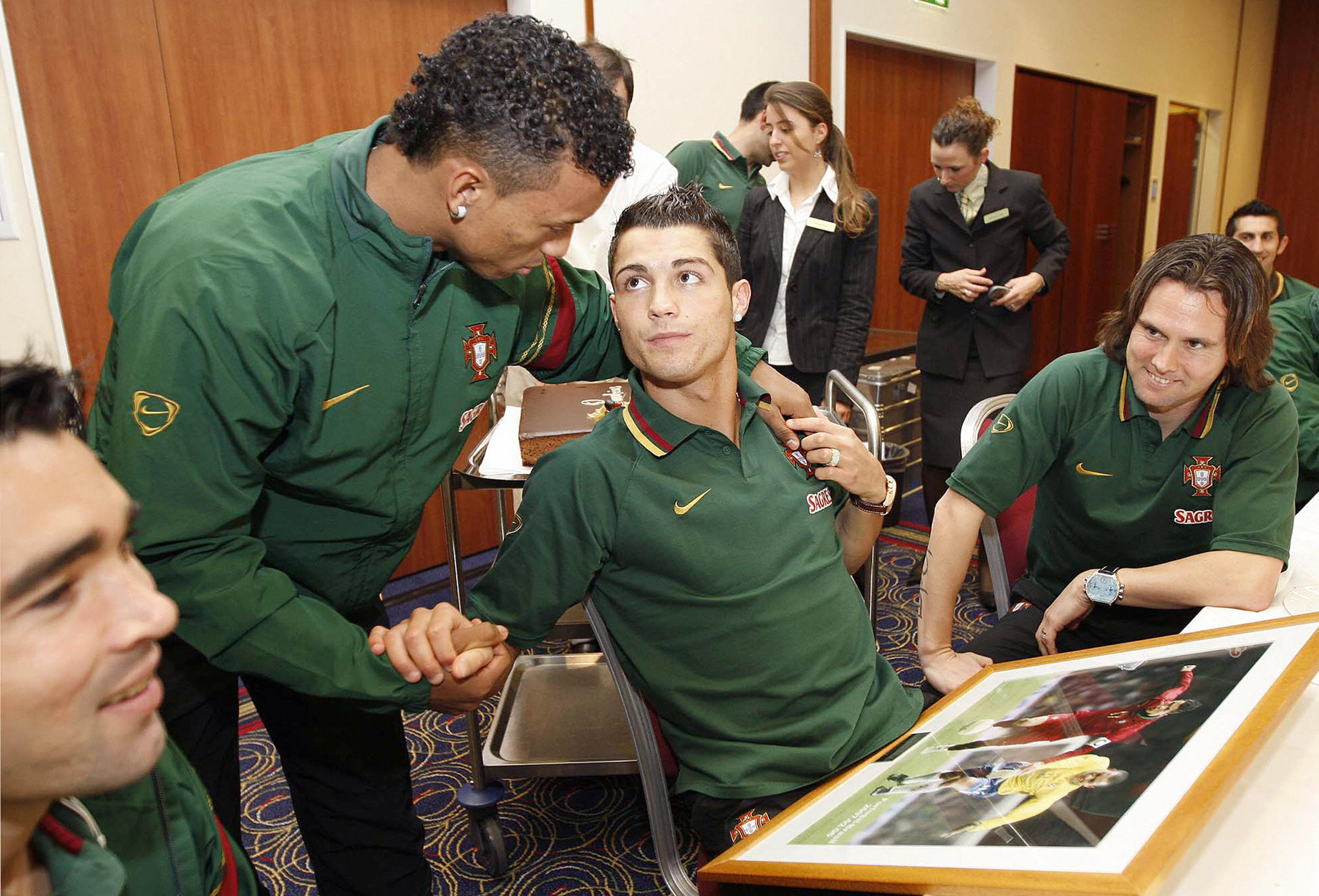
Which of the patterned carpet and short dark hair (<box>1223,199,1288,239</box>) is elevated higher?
short dark hair (<box>1223,199,1288,239</box>)

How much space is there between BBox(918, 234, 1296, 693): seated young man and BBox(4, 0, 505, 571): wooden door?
2429 mm

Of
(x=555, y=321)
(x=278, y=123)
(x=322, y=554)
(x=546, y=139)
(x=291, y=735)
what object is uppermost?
(x=278, y=123)

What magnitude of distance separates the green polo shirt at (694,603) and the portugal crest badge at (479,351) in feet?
0.53

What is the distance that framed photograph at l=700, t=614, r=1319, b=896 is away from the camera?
2.19 ft

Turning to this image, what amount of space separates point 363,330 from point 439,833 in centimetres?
147

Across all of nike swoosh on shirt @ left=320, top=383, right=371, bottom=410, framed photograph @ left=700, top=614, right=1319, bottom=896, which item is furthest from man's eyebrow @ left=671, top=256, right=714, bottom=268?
framed photograph @ left=700, top=614, right=1319, bottom=896

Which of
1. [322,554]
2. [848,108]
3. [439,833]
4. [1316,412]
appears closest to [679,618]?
[322,554]

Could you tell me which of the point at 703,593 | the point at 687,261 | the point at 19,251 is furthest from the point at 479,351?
the point at 19,251

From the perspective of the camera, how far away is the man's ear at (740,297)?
1.50 m

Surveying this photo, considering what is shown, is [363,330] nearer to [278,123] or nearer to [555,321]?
[555,321]

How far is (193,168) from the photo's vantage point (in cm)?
271

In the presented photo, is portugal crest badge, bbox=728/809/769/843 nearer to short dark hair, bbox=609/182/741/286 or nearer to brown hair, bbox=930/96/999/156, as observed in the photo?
short dark hair, bbox=609/182/741/286

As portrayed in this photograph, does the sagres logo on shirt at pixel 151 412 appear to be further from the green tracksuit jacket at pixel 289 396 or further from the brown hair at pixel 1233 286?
the brown hair at pixel 1233 286

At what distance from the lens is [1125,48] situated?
264 inches
